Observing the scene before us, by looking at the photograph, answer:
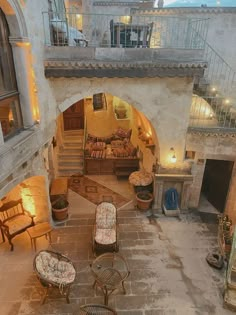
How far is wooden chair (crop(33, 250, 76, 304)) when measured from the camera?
5.98m

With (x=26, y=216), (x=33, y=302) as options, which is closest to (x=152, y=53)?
(x=26, y=216)

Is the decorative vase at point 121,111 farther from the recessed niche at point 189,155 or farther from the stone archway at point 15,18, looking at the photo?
the stone archway at point 15,18

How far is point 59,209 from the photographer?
9.05 metres

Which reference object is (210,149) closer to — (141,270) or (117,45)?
(141,270)

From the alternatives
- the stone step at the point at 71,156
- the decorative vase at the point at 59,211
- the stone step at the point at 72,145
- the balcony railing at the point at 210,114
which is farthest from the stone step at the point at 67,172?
the balcony railing at the point at 210,114

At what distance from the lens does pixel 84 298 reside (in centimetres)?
643

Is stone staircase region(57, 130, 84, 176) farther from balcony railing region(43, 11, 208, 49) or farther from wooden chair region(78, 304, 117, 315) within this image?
wooden chair region(78, 304, 117, 315)

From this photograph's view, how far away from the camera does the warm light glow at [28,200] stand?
27.0 feet

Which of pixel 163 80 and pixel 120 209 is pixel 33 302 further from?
pixel 163 80

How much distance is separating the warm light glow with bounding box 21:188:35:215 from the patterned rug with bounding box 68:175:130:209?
2.81 m

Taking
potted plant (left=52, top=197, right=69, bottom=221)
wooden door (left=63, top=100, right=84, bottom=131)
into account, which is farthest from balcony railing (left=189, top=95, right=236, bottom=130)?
wooden door (left=63, top=100, right=84, bottom=131)

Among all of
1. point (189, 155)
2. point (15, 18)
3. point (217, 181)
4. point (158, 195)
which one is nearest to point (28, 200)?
point (158, 195)

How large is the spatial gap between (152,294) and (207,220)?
158 inches

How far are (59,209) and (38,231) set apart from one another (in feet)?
4.18
